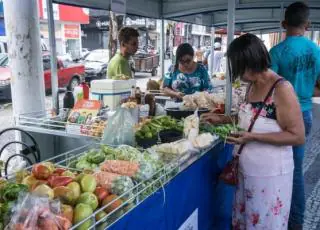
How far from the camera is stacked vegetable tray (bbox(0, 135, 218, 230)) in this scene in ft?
3.96

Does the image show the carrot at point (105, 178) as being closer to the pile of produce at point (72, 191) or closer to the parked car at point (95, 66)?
the pile of produce at point (72, 191)

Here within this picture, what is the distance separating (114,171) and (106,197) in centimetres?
19

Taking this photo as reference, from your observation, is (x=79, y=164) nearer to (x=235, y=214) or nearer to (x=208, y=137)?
(x=208, y=137)

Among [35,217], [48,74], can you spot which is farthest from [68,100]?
[48,74]

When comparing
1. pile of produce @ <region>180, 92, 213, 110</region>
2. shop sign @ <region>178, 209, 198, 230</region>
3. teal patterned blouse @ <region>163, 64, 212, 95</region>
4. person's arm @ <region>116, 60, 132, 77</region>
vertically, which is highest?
person's arm @ <region>116, 60, 132, 77</region>

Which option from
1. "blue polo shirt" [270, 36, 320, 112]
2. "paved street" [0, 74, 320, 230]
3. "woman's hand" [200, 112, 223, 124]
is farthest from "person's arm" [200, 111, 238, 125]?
"paved street" [0, 74, 320, 230]

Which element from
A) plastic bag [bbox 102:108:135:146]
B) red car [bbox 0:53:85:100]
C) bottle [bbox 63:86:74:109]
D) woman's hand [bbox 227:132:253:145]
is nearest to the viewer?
woman's hand [bbox 227:132:253:145]

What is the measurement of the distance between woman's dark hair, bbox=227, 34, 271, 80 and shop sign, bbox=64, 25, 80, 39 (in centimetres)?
2246

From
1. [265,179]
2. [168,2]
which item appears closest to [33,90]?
[265,179]

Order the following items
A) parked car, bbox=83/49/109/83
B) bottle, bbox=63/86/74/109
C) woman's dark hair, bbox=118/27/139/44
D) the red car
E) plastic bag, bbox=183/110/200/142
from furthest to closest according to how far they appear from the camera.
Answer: parked car, bbox=83/49/109/83
the red car
woman's dark hair, bbox=118/27/139/44
bottle, bbox=63/86/74/109
plastic bag, bbox=183/110/200/142

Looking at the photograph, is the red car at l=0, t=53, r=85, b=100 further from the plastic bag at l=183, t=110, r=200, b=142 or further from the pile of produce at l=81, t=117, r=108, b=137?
the plastic bag at l=183, t=110, r=200, b=142

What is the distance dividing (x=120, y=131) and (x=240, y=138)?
0.75m

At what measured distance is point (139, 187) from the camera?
5.26 feet

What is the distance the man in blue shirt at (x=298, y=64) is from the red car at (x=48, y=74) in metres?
8.78
